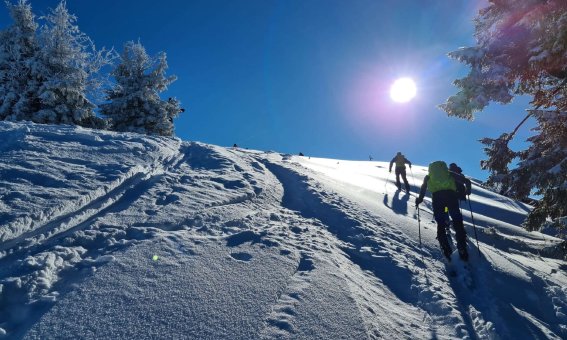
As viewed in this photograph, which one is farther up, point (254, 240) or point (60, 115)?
point (60, 115)

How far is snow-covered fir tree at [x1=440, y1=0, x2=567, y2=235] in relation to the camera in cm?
758

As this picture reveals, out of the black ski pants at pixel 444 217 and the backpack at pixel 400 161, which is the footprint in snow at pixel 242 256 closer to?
the black ski pants at pixel 444 217

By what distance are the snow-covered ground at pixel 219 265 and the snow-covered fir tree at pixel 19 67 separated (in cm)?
1063

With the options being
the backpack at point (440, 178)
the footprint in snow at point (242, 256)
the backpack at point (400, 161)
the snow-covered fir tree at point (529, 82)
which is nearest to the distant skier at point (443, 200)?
the backpack at point (440, 178)

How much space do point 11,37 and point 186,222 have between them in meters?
20.4

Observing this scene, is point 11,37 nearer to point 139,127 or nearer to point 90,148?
point 139,127

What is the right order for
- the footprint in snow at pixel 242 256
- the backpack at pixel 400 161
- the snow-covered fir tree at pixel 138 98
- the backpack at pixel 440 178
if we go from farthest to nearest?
the snow-covered fir tree at pixel 138 98, the backpack at pixel 400 161, the backpack at pixel 440 178, the footprint in snow at pixel 242 256

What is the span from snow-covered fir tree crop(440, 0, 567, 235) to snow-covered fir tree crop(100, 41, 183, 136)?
A: 19.6 metres

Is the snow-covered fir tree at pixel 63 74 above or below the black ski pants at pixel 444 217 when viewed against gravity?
above

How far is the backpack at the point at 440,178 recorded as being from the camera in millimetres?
7219

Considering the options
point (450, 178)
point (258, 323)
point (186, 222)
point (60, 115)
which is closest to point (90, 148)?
point (186, 222)

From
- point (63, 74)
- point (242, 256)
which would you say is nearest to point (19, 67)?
point (63, 74)

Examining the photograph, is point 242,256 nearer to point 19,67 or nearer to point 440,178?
point 440,178

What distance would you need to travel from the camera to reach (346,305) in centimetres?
397
